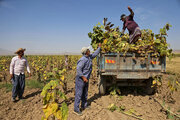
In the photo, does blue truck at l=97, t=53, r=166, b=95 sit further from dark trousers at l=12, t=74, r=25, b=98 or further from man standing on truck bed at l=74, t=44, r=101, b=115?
dark trousers at l=12, t=74, r=25, b=98

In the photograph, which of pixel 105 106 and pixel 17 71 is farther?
pixel 17 71

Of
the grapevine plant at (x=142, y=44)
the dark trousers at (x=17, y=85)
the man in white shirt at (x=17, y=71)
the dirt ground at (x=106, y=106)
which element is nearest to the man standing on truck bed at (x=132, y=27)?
the grapevine plant at (x=142, y=44)

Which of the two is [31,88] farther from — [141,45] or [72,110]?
[141,45]

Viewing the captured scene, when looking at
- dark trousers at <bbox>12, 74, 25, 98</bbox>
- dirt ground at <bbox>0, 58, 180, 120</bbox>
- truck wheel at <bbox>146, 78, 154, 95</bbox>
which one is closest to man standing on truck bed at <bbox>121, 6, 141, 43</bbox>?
truck wheel at <bbox>146, 78, 154, 95</bbox>

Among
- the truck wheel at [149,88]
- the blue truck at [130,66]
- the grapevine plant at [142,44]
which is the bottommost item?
the truck wheel at [149,88]

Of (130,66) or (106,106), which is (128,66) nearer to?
(130,66)

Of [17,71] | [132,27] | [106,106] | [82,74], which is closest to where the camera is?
[82,74]

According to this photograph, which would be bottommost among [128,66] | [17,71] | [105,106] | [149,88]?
[105,106]

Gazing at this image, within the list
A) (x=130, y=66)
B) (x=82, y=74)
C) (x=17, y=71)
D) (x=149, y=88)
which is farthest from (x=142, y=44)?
(x=17, y=71)

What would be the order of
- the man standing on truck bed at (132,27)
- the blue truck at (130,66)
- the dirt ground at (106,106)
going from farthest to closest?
the man standing on truck bed at (132,27), the blue truck at (130,66), the dirt ground at (106,106)

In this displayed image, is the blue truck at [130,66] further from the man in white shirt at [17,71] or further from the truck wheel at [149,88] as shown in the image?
the man in white shirt at [17,71]

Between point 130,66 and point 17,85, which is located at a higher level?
point 130,66

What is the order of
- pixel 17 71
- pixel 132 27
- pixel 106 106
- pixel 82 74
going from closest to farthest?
1. pixel 82 74
2. pixel 106 106
3. pixel 17 71
4. pixel 132 27

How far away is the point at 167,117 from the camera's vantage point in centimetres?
318
